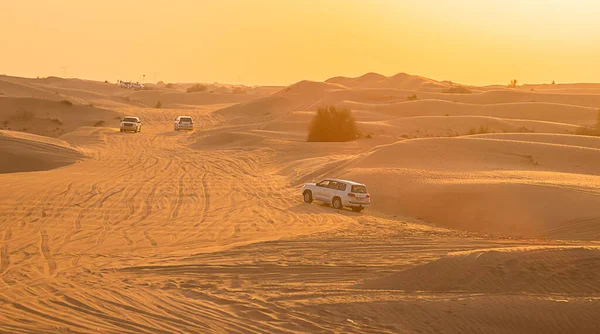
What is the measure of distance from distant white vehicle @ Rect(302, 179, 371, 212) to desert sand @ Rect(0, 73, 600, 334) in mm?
410

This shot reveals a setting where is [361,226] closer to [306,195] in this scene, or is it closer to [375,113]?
[306,195]

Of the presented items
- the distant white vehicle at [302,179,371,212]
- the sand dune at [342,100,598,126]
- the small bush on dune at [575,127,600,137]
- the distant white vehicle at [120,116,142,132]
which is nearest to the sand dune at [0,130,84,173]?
the distant white vehicle at [302,179,371,212]

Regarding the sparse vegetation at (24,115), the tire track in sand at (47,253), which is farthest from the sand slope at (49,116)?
the tire track in sand at (47,253)

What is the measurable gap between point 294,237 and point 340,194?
7.81 metres

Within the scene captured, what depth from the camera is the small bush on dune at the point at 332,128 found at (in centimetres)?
5972

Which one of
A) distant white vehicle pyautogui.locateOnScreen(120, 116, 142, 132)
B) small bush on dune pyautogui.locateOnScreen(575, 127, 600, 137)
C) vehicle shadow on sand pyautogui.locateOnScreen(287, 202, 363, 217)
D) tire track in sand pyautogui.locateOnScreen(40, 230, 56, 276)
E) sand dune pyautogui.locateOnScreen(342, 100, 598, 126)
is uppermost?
sand dune pyautogui.locateOnScreen(342, 100, 598, 126)

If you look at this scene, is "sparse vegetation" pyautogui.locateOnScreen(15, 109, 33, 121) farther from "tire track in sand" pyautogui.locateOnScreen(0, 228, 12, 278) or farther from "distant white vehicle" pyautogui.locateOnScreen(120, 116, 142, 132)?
"tire track in sand" pyautogui.locateOnScreen(0, 228, 12, 278)

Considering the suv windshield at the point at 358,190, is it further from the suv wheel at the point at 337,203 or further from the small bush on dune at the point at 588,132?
the small bush on dune at the point at 588,132

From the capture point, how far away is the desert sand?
45.8ft

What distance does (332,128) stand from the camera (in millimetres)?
60031

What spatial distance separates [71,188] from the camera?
1299 inches

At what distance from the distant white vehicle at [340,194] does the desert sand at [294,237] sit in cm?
41

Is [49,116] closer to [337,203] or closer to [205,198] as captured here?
[205,198]

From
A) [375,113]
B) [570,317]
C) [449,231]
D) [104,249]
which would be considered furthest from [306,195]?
[375,113]
